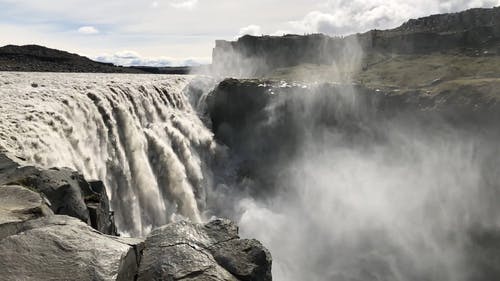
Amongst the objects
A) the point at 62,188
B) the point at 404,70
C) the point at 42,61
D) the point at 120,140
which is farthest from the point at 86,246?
the point at 404,70

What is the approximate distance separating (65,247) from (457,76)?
80.8m

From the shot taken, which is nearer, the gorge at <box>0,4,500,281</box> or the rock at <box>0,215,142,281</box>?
the rock at <box>0,215,142,281</box>

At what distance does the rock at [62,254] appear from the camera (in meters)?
8.14

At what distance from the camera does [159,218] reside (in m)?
30.8

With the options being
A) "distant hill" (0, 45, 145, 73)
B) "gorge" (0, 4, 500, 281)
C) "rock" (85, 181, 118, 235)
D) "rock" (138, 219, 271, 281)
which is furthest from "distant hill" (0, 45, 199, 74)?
"rock" (138, 219, 271, 281)

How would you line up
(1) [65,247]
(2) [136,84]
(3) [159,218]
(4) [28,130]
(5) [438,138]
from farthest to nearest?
(5) [438,138] → (2) [136,84] → (3) [159,218] → (4) [28,130] → (1) [65,247]

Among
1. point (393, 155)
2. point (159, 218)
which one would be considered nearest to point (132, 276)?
point (159, 218)

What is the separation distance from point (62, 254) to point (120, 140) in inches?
874

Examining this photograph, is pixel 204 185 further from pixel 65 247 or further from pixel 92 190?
pixel 65 247

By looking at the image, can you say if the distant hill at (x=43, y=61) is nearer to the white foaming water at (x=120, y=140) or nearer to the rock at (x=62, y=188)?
the white foaming water at (x=120, y=140)

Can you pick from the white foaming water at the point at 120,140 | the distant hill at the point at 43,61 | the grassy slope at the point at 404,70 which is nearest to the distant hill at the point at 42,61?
the distant hill at the point at 43,61

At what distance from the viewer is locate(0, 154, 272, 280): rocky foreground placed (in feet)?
27.4

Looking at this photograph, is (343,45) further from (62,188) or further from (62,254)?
(62,254)

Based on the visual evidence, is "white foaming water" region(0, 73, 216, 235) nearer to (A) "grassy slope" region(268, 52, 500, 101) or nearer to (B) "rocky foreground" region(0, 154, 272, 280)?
(B) "rocky foreground" region(0, 154, 272, 280)
